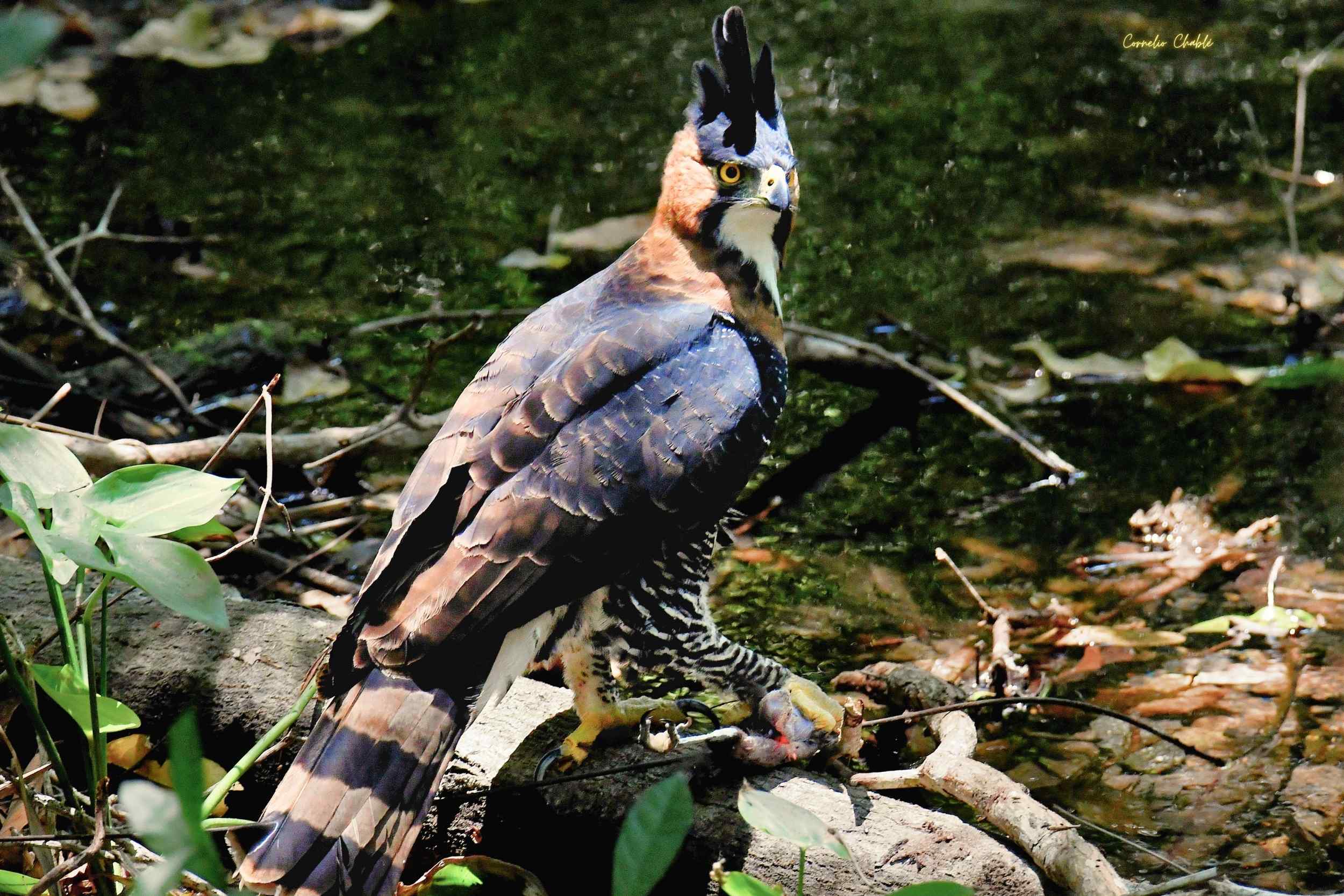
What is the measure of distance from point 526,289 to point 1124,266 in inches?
107

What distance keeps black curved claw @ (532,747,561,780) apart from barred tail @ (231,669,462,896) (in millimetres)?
423

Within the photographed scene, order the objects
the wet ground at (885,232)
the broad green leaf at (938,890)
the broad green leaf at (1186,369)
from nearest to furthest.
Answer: the broad green leaf at (938,890) < the wet ground at (885,232) < the broad green leaf at (1186,369)

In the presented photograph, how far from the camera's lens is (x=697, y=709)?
3475mm

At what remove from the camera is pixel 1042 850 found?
2.77 meters

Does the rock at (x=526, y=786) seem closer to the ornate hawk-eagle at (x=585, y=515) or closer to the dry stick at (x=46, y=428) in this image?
the ornate hawk-eagle at (x=585, y=515)

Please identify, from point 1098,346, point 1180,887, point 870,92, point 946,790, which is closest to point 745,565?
point 946,790

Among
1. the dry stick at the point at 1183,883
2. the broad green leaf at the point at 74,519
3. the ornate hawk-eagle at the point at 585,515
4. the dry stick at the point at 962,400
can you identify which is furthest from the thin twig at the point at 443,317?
the dry stick at the point at 1183,883

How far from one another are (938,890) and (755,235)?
77.8 inches

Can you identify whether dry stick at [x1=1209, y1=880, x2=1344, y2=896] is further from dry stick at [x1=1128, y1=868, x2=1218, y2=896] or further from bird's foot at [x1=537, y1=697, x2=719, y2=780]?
bird's foot at [x1=537, y1=697, x2=719, y2=780]

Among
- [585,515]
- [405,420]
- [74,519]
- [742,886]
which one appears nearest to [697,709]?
[585,515]

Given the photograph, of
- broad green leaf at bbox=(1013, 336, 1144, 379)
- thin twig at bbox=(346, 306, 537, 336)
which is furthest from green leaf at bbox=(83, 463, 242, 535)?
broad green leaf at bbox=(1013, 336, 1144, 379)

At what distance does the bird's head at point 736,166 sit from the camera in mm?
3357

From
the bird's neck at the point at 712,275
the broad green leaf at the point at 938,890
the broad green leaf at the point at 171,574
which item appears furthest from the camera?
the bird's neck at the point at 712,275

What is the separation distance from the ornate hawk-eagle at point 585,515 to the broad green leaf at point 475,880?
0.18m
